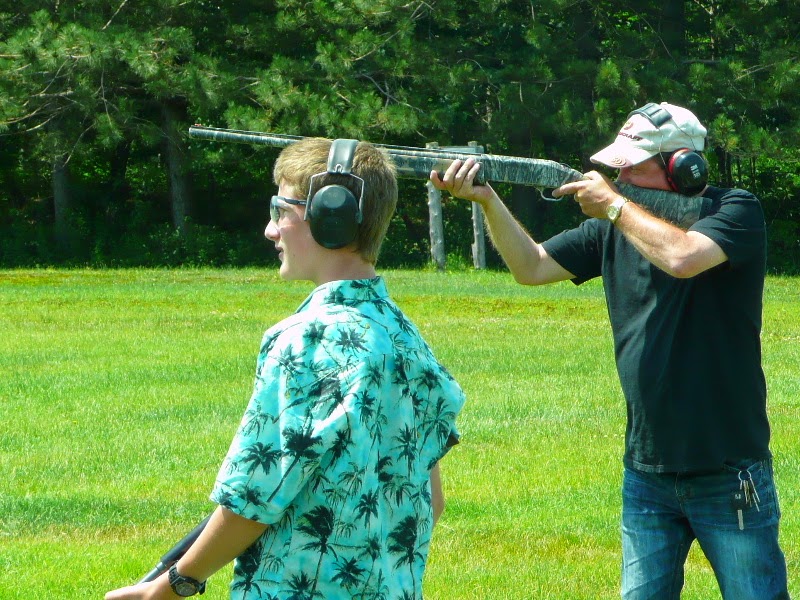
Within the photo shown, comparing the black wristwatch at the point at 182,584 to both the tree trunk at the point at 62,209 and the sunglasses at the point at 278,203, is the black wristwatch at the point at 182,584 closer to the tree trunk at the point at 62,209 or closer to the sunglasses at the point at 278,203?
the sunglasses at the point at 278,203

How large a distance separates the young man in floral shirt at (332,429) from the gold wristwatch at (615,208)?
114 centimetres

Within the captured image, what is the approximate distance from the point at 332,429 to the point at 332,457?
3.3 inches

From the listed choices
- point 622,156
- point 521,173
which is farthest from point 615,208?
point 521,173

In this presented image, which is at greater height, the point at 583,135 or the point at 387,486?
the point at 583,135

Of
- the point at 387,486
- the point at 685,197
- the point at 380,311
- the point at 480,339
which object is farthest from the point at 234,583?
the point at 480,339

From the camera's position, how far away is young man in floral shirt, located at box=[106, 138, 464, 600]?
2570mm

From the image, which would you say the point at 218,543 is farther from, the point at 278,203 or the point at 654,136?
the point at 654,136

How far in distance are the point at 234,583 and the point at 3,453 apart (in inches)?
264

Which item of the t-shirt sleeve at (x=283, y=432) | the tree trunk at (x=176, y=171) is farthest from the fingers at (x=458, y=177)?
the tree trunk at (x=176, y=171)

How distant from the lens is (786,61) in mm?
27078

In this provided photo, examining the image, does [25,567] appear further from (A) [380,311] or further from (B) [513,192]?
(B) [513,192]

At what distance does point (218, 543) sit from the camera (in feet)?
8.52

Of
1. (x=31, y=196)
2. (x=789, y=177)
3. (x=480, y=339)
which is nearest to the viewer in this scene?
(x=480, y=339)

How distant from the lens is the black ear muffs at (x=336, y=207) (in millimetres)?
2715
